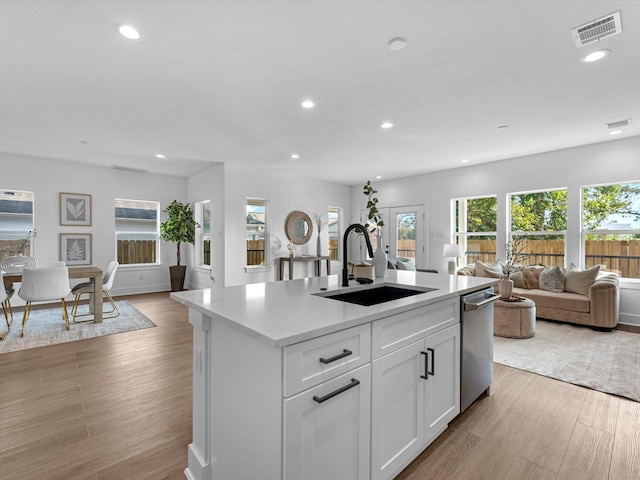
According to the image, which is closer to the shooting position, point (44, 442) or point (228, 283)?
point (44, 442)

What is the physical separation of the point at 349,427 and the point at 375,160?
496 cm

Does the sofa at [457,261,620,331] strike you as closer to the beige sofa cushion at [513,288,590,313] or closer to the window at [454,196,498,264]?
the beige sofa cushion at [513,288,590,313]

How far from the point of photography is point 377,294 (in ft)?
7.22

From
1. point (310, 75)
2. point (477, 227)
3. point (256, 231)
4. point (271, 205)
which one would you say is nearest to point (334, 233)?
point (271, 205)

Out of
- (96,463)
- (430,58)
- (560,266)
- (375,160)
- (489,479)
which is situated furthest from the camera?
(375,160)

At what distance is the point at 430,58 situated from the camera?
7.98ft

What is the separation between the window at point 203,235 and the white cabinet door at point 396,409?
6004 mm

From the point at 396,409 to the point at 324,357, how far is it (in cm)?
60

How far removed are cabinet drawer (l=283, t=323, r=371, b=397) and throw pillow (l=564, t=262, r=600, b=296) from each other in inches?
186

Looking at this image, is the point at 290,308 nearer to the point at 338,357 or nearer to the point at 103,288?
the point at 338,357

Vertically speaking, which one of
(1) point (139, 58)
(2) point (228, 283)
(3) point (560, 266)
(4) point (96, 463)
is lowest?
(4) point (96, 463)

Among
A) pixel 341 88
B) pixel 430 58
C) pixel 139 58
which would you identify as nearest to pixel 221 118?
pixel 139 58

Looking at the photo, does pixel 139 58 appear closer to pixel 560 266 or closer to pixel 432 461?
pixel 432 461

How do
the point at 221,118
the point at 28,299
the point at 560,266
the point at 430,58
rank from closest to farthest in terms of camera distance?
1. the point at 430,58
2. the point at 221,118
3. the point at 28,299
4. the point at 560,266
